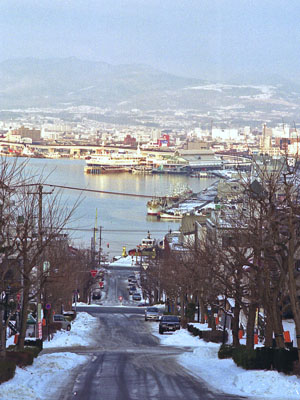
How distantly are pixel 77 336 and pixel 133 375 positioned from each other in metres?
8.65

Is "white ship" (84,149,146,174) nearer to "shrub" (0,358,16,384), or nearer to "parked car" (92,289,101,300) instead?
"parked car" (92,289,101,300)

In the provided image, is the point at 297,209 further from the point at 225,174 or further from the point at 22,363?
the point at 225,174

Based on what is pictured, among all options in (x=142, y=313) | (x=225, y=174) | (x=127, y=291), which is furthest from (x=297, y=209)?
(x=225, y=174)

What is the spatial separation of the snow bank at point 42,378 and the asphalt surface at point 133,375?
20cm

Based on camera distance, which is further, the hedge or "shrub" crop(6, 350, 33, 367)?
"shrub" crop(6, 350, 33, 367)

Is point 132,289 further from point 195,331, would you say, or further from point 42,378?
point 42,378

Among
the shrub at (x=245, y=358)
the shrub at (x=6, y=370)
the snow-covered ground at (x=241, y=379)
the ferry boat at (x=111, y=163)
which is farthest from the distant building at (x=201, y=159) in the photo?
the shrub at (x=6, y=370)

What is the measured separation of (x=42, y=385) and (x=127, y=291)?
122 ft

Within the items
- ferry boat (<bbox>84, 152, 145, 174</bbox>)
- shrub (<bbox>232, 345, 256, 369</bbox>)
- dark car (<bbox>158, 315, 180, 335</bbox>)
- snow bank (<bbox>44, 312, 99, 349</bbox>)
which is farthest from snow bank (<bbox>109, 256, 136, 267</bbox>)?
ferry boat (<bbox>84, 152, 145, 174</bbox>)

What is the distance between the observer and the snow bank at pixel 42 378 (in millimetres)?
9031

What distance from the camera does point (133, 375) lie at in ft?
36.8

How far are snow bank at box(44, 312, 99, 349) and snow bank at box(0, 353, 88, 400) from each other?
13.2 feet

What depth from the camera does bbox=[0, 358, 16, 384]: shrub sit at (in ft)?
31.3

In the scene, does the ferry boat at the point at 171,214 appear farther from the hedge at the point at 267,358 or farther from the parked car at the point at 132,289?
the hedge at the point at 267,358
